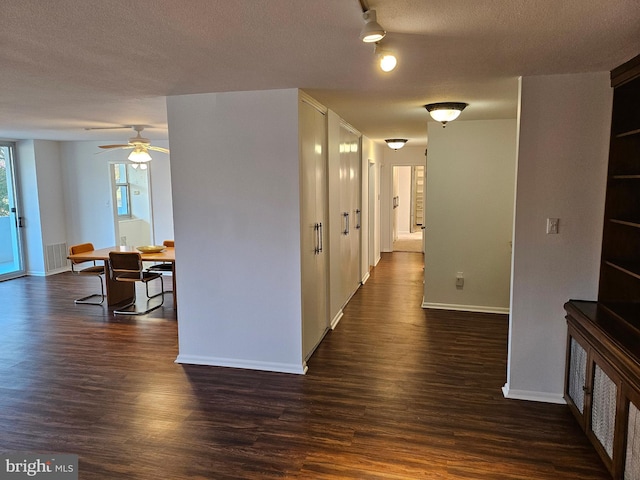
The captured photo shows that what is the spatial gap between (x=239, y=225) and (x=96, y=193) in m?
5.65

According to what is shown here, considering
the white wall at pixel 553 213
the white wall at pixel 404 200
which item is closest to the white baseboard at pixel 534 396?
the white wall at pixel 553 213

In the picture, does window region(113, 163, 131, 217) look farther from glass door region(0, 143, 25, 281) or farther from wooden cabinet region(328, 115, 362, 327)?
wooden cabinet region(328, 115, 362, 327)

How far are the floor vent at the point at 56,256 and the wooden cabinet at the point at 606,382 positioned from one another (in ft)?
26.3

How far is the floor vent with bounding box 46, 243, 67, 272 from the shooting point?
7.87 m

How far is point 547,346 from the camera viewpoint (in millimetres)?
3209

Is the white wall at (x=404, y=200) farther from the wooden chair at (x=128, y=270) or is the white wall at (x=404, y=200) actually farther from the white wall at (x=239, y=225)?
the white wall at (x=239, y=225)

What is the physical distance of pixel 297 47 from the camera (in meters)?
2.32

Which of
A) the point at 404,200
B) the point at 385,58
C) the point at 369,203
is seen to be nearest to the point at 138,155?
the point at 369,203

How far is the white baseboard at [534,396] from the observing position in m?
3.21

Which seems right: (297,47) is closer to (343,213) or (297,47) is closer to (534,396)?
(534,396)

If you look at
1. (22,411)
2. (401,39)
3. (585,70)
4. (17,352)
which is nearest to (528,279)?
(585,70)

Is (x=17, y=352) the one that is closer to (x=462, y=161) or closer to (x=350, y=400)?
(x=350, y=400)

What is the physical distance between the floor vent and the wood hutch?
8034mm

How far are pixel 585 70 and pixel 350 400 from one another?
272 centimetres
